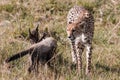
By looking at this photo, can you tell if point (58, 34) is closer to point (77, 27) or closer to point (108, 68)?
point (108, 68)

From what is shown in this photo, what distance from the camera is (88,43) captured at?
8.24 m

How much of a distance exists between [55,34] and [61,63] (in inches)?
72.2

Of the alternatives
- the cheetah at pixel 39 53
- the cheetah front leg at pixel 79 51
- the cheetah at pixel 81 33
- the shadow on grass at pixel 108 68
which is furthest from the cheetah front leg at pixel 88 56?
the cheetah at pixel 39 53

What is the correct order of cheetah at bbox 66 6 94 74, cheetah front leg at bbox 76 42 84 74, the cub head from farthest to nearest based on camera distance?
cheetah front leg at bbox 76 42 84 74, cheetah at bbox 66 6 94 74, the cub head

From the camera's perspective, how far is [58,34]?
33.4 ft

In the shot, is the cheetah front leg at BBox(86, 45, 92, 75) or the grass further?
the cheetah front leg at BBox(86, 45, 92, 75)

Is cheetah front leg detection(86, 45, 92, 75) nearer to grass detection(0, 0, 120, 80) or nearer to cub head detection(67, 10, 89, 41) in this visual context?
grass detection(0, 0, 120, 80)

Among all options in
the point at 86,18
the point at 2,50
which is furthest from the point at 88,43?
the point at 2,50

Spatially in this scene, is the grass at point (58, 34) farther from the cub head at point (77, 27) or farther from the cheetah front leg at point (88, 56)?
the cub head at point (77, 27)

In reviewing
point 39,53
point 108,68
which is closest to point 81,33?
point 108,68

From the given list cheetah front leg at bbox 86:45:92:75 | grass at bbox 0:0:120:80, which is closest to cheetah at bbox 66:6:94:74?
cheetah front leg at bbox 86:45:92:75

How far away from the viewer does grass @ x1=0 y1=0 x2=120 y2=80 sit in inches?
301

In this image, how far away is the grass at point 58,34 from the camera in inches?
301

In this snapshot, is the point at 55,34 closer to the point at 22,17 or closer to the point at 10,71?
the point at 22,17
